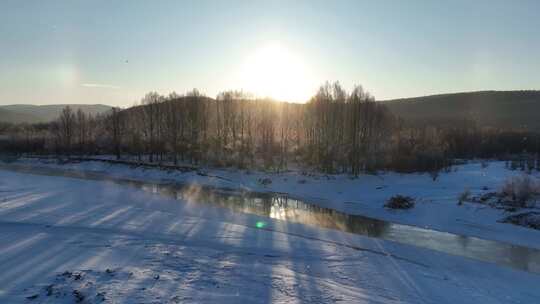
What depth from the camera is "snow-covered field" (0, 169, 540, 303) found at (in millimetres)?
10047

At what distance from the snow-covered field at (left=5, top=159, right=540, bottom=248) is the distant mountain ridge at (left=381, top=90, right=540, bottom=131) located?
75.2 metres

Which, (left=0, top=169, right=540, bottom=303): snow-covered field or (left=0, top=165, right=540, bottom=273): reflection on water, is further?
(left=0, top=165, right=540, bottom=273): reflection on water

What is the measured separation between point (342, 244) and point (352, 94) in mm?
27756

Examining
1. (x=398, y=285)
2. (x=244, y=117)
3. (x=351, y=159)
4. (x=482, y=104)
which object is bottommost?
(x=398, y=285)

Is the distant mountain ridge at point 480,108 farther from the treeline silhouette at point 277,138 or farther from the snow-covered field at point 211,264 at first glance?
the snow-covered field at point 211,264

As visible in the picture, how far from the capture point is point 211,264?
497 inches

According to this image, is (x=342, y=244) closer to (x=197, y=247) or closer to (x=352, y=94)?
(x=197, y=247)

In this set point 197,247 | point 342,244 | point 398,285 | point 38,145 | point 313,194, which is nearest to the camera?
point 398,285

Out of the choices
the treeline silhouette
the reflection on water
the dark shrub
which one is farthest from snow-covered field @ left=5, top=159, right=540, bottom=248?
the treeline silhouette

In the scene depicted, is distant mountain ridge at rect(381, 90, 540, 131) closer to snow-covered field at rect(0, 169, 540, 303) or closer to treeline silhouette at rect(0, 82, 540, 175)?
treeline silhouette at rect(0, 82, 540, 175)

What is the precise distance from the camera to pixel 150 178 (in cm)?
4331

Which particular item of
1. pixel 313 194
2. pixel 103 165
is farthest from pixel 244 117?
pixel 313 194

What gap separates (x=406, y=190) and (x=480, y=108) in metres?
105

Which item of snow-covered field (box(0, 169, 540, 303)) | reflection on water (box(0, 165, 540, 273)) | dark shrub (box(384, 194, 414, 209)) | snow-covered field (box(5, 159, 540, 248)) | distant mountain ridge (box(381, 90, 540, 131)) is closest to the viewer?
snow-covered field (box(0, 169, 540, 303))
